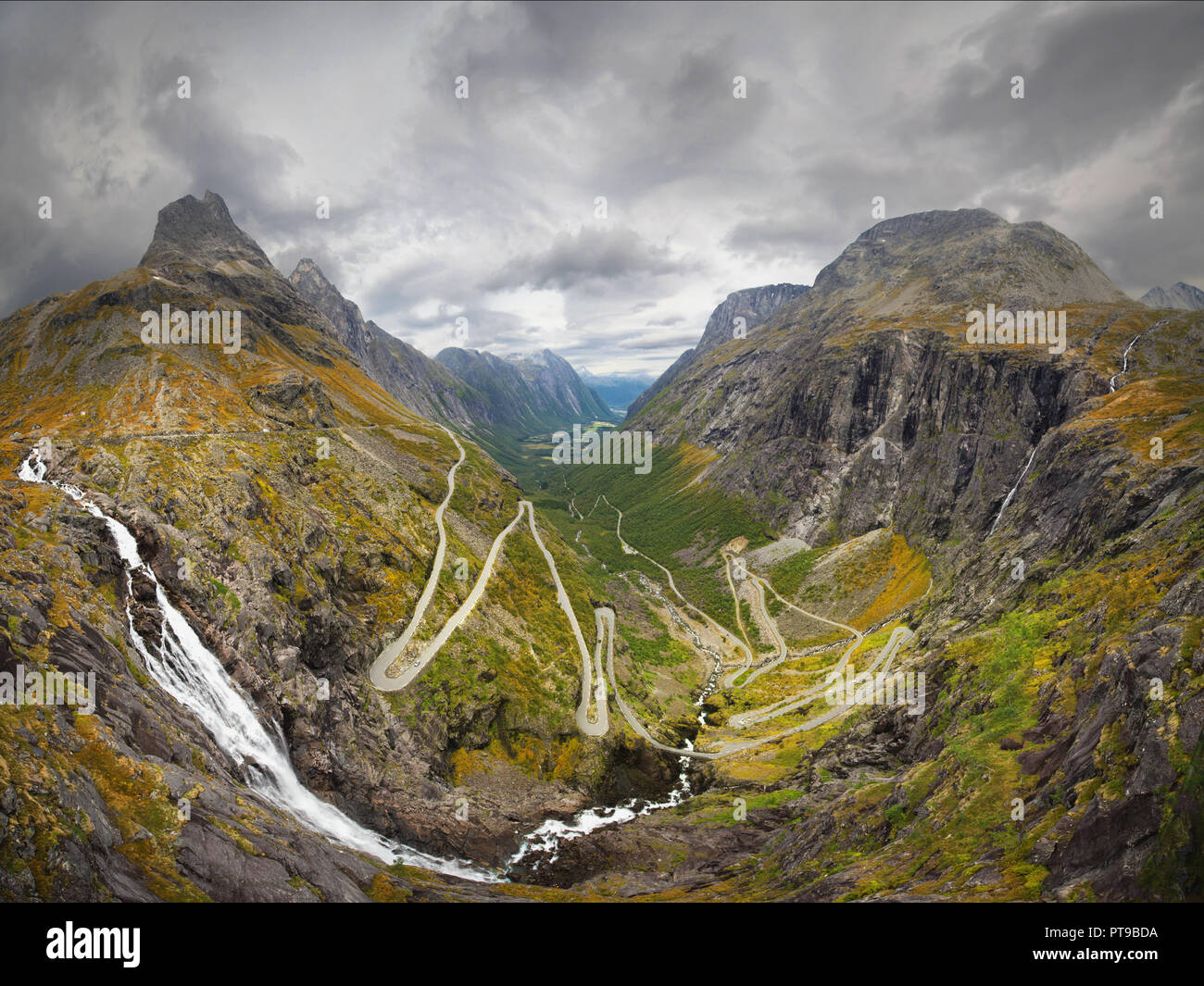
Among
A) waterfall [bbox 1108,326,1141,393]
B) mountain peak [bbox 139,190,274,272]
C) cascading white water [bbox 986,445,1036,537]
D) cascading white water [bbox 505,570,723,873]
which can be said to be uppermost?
mountain peak [bbox 139,190,274,272]

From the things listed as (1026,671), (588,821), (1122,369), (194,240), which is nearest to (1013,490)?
(1122,369)

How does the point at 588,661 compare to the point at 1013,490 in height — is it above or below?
below

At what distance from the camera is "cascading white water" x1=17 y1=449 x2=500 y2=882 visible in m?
37.5

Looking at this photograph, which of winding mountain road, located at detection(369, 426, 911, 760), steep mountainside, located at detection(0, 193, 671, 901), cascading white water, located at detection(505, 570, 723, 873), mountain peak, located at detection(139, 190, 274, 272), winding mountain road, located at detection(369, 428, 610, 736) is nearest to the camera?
steep mountainside, located at detection(0, 193, 671, 901)

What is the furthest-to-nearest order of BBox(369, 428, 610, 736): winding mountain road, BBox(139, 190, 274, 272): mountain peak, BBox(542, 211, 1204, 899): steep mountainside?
BBox(139, 190, 274, 272): mountain peak, BBox(369, 428, 610, 736): winding mountain road, BBox(542, 211, 1204, 899): steep mountainside

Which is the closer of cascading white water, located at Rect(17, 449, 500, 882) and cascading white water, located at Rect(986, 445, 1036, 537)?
cascading white water, located at Rect(17, 449, 500, 882)

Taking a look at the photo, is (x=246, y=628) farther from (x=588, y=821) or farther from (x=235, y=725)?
(x=588, y=821)

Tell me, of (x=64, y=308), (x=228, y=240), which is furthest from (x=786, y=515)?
(x=228, y=240)

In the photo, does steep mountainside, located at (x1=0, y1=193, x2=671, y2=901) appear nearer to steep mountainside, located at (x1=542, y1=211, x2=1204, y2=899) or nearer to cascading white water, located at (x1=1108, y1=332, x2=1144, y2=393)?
steep mountainside, located at (x1=542, y1=211, x2=1204, y2=899)

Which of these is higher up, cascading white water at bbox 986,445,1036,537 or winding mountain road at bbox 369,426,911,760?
cascading white water at bbox 986,445,1036,537

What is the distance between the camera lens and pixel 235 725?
4016 cm

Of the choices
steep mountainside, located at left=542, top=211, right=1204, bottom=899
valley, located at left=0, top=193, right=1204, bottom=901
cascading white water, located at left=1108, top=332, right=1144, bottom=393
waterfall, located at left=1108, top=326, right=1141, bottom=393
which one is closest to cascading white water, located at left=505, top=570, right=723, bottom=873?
valley, located at left=0, top=193, right=1204, bottom=901

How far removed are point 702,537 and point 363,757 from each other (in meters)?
148

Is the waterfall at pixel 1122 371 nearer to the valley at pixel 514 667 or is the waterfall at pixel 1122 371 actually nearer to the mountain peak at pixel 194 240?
the valley at pixel 514 667
